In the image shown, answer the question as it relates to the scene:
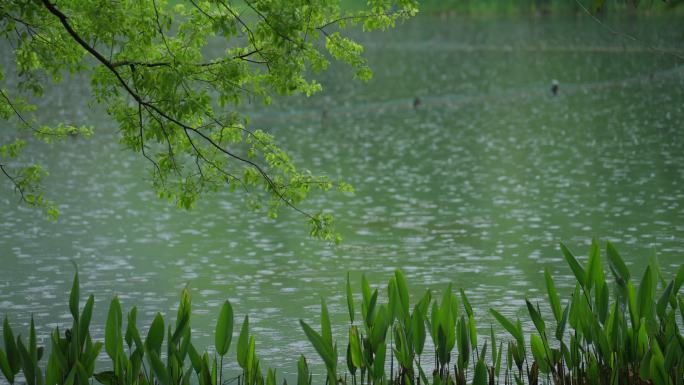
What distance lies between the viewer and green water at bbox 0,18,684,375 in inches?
651

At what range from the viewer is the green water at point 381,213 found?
54.2 ft

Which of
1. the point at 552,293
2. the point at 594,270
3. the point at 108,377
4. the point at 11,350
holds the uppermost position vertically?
the point at 594,270

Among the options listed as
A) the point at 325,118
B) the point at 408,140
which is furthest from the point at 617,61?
the point at 408,140

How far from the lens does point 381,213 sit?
22531 millimetres

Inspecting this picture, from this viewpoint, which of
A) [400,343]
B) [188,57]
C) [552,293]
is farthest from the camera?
[188,57]

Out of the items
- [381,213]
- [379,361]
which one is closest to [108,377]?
[379,361]

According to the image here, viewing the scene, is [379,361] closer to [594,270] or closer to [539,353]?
[539,353]

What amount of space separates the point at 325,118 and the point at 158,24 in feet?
90.0

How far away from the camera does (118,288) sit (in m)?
16.9

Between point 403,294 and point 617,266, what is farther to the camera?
point 617,266

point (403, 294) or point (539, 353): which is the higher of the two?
point (403, 294)

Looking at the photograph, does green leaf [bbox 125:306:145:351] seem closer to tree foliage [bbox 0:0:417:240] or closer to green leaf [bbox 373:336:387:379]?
green leaf [bbox 373:336:387:379]

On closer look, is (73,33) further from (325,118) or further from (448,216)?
(325,118)

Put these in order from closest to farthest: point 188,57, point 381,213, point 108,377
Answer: point 108,377
point 188,57
point 381,213
